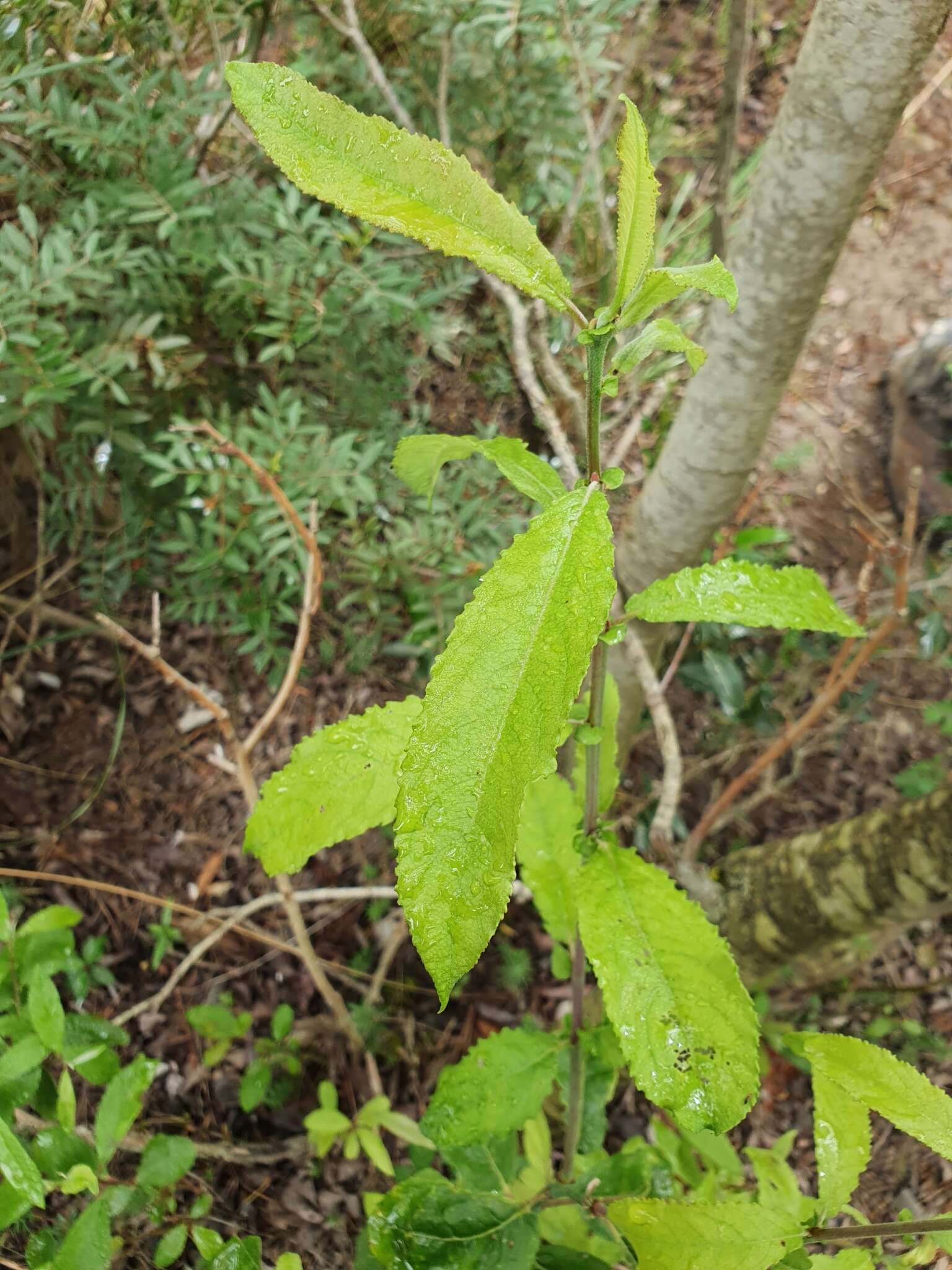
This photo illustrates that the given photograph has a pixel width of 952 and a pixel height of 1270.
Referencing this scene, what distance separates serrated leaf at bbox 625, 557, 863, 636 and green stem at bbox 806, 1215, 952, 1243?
0.65m

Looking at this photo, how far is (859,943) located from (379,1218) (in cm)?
154

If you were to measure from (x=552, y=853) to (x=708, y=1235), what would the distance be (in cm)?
56

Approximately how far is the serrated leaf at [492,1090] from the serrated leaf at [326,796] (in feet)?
1.88

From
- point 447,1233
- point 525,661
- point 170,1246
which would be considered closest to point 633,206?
point 525,661

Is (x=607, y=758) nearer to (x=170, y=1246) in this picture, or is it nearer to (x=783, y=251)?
(x=783, y=251)

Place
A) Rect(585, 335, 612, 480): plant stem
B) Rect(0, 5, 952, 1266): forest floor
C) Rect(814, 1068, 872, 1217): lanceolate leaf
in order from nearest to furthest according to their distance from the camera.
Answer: Rect(585, 335, 612, 480): plant stem < Rect(814, 1068, 872, 1217): lanceolate leaf < Rect(0, 5, 952, 1266): forest floor

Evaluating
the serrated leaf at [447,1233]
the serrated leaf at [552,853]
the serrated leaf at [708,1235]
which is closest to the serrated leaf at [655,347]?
the serrated leaf at [552,853]

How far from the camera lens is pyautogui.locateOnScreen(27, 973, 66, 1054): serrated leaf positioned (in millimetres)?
1235

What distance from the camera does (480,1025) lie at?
2320mm

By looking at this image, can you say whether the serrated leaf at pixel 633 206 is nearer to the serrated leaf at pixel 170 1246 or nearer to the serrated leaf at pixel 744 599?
the serrated leaf at pixel 744 599

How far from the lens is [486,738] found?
55 cm

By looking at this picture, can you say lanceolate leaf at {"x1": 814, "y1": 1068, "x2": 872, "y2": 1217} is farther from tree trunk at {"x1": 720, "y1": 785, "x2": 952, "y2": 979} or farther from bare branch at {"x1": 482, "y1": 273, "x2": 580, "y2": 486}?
bare branch at {"x1": 482, "y1": 273, "x2": 580, "y2": 486}

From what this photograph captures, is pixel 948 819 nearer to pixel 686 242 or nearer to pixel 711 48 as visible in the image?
pixel 686 242

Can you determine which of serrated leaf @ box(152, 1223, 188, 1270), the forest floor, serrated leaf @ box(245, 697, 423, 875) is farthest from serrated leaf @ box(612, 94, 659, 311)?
the forest floor
